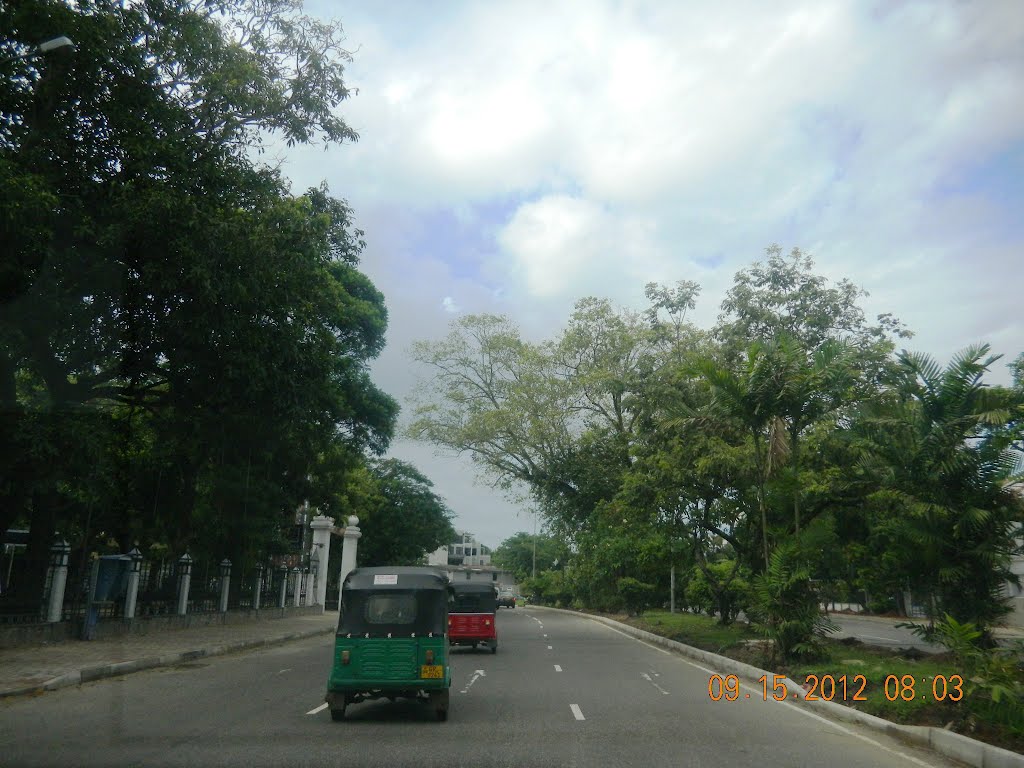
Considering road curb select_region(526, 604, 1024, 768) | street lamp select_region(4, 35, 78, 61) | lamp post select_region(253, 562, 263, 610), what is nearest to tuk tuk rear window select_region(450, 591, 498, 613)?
road curb select_region(526, 604, 1024, 768)

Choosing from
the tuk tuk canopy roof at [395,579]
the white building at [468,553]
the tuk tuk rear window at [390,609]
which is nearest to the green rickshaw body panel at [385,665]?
the tuk tuk rear window at [390,609]

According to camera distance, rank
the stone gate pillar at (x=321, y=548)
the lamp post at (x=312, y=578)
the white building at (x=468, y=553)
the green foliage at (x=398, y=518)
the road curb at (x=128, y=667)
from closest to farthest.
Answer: the road curb at (x=128, y=667)
the stone gate pillar at (x=321, y=548)
the lamp post at (x=312, y=578)
the green foliage at (x=398, y=518)
the white building at (x=468, y=553)

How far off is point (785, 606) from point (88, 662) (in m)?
13.7

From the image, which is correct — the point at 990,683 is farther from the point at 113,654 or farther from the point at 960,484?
the point at 113,654

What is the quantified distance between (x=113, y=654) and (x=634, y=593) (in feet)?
102

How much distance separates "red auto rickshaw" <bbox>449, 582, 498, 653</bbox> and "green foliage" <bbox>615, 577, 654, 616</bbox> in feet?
72.4

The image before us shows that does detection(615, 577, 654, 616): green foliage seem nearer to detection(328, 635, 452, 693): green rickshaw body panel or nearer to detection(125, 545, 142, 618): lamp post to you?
detection(125, 545, 142, 618): lamp post

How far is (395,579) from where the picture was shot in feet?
38.0

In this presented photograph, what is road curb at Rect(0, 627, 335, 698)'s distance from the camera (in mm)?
A: 12791

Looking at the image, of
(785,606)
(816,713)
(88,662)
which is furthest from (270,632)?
(816,713)

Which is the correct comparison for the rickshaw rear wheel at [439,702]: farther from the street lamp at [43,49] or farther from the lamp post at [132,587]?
the lamp post at [132,587]
